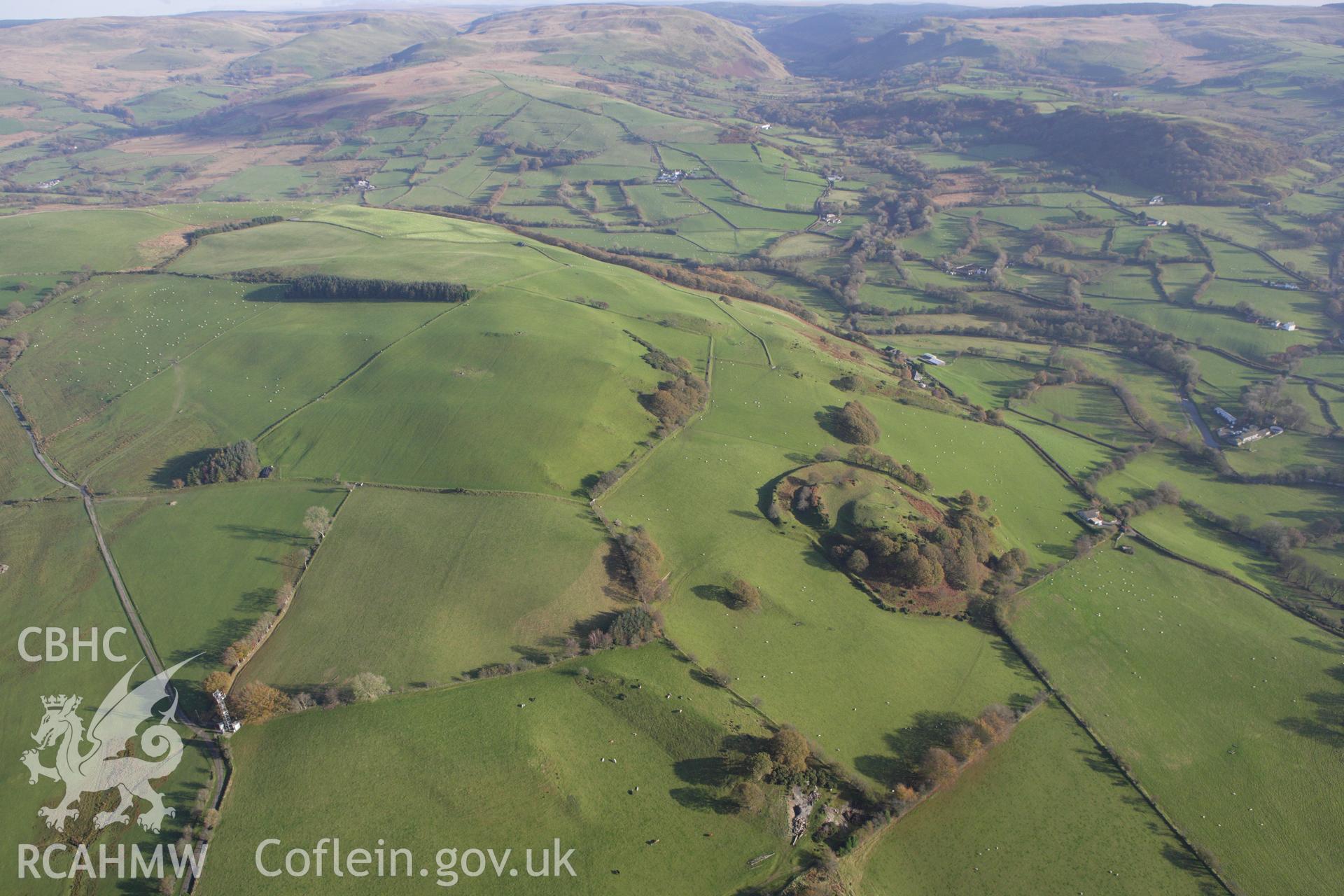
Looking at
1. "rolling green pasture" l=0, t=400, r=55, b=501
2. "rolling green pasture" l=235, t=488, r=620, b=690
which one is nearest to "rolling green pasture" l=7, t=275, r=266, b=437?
"rolling green pasture" l=0, t=400, r=55, b=501

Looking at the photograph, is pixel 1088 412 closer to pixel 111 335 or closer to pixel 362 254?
pixel 362 254

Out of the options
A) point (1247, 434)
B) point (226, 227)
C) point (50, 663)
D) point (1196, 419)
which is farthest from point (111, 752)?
point (1196, 419)

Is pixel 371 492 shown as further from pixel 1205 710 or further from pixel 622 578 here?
pixel 1205 710

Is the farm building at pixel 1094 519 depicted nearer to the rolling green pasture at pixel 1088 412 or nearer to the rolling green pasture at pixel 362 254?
the rolling green pasture at pixel 1088 412

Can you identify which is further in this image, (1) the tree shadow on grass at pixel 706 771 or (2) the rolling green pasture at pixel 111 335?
(2) the rolling green pasture at pixel 111 335

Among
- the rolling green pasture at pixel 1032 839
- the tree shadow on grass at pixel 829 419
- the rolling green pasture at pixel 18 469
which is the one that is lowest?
the rolling green pasture at pixel 1032 839

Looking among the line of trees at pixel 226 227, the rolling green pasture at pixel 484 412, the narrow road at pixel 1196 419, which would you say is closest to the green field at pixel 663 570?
the rolling green pasture at pixel 484 412

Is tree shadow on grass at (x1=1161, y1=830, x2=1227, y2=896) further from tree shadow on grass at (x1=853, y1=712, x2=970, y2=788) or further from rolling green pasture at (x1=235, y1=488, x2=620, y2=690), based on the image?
rolling green pasture at (x1=235, y1=488, x2=620, y2=690)
